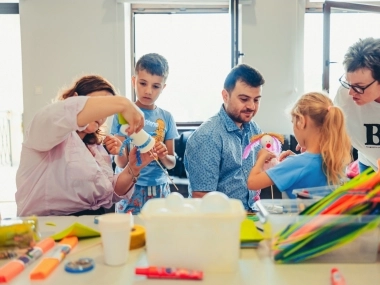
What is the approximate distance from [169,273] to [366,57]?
4.41 ft

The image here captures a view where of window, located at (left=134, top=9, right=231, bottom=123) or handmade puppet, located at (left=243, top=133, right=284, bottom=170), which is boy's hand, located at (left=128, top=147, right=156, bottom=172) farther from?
window, located at (left=134, top=9, right=231, bottom=123)

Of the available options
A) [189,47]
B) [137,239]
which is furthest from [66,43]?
[137,239]

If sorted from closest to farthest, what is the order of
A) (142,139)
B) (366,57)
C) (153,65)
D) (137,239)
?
(137,239), (142,139), (366,57), (153,65)

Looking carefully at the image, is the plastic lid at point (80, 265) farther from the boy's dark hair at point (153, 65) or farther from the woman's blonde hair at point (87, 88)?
the boy's dark hair at point (153, 65)

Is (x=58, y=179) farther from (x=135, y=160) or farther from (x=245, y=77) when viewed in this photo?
(x=245, y=77)

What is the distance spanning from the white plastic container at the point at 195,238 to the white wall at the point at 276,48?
3285 millimetres

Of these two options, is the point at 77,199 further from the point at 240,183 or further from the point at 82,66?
the point at 82,66

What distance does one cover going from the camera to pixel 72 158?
4.17 ft

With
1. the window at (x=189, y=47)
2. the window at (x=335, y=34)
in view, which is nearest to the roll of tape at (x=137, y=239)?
the window at (x=335, y=34)

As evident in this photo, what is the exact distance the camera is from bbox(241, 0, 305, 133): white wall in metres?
3.95

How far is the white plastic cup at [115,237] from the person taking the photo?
84 centimetres

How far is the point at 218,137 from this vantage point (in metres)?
1.58

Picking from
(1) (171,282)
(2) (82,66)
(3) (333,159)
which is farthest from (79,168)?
(2) (82,66)

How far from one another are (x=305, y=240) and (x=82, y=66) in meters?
3.60
